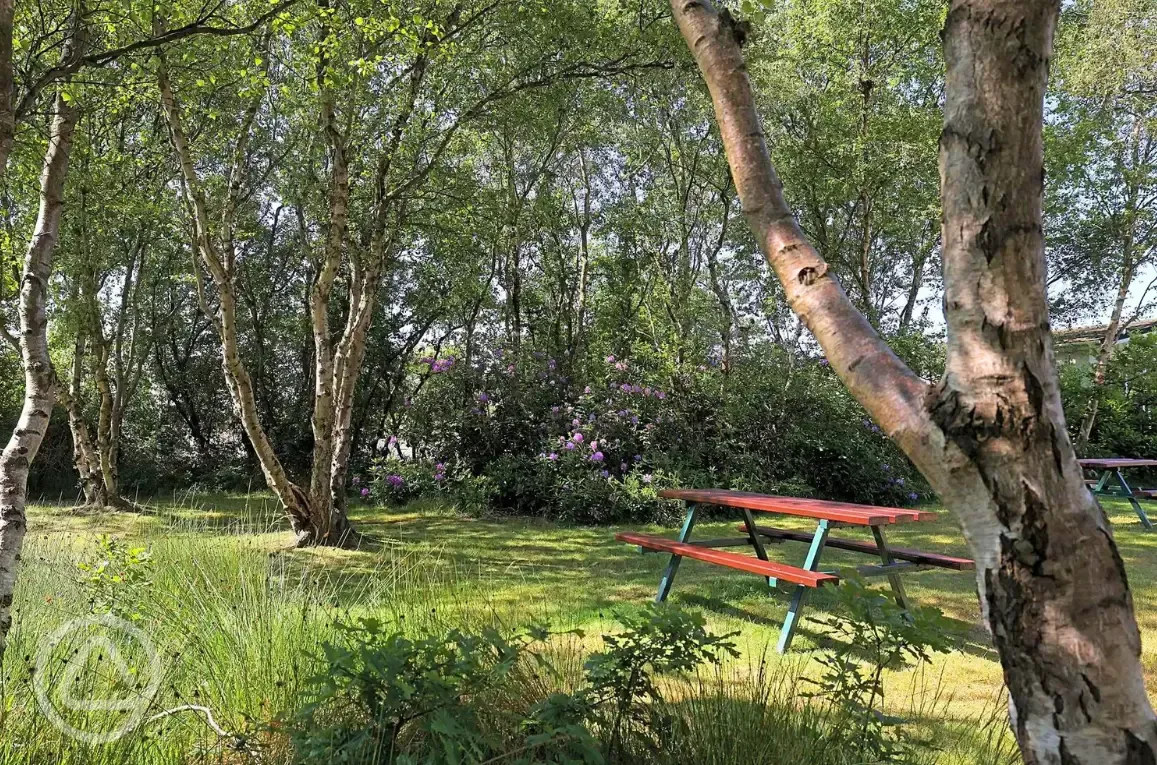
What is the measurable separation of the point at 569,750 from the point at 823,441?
10067 mm

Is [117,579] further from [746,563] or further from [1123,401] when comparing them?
[1123,401]

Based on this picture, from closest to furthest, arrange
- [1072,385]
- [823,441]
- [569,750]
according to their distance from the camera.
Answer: [569,750] → [823,441] → [1072,385]

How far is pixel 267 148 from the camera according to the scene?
1219 cm

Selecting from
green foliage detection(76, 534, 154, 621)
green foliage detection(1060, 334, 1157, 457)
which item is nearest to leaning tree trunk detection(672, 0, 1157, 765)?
green foliage detection(76, 534, 154, 621)

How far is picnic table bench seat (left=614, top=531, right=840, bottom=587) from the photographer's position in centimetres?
371

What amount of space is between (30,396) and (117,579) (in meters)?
0.94

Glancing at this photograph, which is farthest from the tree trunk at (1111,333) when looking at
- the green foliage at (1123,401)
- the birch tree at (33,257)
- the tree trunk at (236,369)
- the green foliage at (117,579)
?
the birch tree at (33,257)

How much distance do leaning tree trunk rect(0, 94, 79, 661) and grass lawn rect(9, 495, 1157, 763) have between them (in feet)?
0.90

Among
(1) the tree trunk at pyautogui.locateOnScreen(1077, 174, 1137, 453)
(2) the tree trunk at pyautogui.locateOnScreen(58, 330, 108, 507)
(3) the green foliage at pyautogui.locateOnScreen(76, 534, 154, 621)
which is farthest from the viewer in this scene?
(1) the tree trunk at pyautogui.locateOnScreen(1077, 174, 1137, 453)

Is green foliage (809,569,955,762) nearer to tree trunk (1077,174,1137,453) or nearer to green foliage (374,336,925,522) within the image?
green foliage (374,336,925,522)

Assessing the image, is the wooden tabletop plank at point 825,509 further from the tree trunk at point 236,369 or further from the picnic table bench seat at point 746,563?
the tree trunk at point 236,369

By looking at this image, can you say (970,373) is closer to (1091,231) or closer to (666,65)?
(666,65)

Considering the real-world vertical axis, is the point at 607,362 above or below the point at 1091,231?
below

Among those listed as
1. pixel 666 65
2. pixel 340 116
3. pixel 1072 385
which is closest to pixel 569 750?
pixel 340 116
